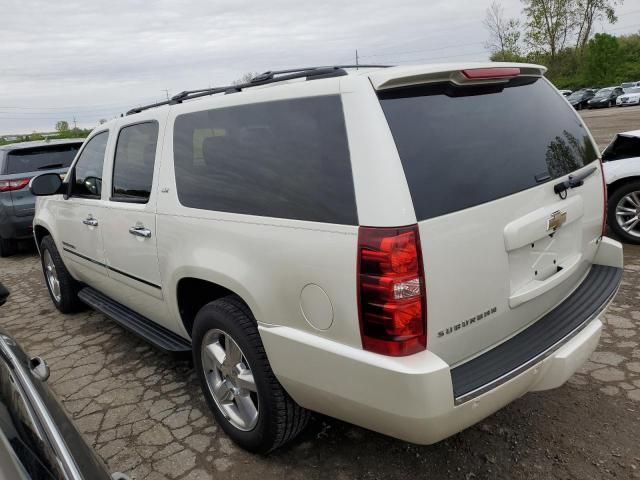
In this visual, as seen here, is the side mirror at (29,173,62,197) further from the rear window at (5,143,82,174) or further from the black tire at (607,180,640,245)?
the black tire at (607,180,640,245)

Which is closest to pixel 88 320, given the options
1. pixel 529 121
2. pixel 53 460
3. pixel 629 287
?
pixel 53 460

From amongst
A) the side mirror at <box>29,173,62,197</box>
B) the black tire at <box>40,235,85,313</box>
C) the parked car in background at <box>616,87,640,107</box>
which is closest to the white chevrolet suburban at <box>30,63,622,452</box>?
the side mirror at <box>29,173,62,197</box>

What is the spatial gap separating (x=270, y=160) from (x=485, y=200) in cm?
93

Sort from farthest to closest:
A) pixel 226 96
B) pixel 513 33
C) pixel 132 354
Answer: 1. pixel 513 33
2. pixel 132 354
3. pixel 226 96

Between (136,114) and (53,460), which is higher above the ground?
(136,114)

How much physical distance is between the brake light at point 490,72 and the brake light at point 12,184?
7.24 meters

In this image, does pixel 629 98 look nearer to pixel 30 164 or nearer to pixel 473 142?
pixel 30 164

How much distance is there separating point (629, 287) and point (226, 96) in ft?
12.5

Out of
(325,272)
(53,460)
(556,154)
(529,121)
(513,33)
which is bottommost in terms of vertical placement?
(53,460)

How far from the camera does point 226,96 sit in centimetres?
255

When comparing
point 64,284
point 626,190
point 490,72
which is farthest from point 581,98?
point 490,72

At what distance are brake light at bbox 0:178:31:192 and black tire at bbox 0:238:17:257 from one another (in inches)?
39.8

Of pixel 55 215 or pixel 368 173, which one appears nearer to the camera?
pixel 368 173

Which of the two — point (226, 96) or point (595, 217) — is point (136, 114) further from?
point (595, 217)
